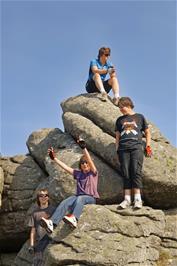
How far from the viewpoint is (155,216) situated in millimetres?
14914

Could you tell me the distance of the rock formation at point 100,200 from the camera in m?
13.5

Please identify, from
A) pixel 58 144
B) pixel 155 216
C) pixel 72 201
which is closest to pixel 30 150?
pixel 58 144

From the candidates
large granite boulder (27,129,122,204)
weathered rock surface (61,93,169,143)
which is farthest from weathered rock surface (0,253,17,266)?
weathered rock surface (61,93,169,143)

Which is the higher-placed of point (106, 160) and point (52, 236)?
point (106, 160)

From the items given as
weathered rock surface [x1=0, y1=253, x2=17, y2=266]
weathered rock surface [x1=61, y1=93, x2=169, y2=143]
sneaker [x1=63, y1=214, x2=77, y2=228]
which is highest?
weathered rock surface [x1=61, y1=93, x2=169, y2=143]

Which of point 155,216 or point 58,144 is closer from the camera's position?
point 155,216

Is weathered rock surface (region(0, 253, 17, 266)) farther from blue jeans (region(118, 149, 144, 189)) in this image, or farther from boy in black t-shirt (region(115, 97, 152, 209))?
blue jeans (region(118, 149, 144, 189))

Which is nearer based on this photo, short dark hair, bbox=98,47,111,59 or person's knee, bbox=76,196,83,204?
person's knee, bbox=76,196,83,204

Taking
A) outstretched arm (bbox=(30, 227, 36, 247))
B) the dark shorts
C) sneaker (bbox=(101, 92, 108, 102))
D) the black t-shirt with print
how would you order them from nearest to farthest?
1. outstretched arm (bbox=(30, 227, 36, 247))
2. the black t-shirt with print
3. sneaker (bbox=(101, 92, 108, 102))
4. the dark shorts

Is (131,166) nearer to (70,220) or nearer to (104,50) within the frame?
(70,220)

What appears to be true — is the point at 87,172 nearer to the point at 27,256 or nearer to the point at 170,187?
the point at 170,187

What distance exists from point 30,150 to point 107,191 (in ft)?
20.1

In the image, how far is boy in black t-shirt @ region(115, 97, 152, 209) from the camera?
15023 mm

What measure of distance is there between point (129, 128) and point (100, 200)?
3.37 metres
